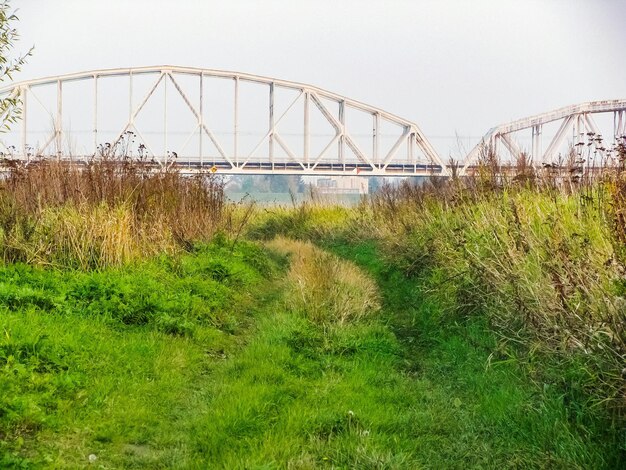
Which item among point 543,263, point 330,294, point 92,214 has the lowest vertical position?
point 330,294

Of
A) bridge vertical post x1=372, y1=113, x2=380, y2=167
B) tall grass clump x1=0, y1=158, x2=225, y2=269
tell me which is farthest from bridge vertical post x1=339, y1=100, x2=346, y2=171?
tall grass clump x1=0, y1=158, x2=225, y2=269

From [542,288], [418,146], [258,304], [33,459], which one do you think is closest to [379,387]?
[542,288]

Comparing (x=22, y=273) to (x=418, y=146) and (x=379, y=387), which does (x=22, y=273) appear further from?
(x=418, y=146)

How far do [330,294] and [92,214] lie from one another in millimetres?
3045

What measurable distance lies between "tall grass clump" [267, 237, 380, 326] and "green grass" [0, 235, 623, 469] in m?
0.17

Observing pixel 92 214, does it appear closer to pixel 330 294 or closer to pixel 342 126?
pixel 330 294

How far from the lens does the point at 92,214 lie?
8148 mm

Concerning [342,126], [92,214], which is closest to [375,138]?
[342,126]

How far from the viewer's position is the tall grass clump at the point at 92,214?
7609mm

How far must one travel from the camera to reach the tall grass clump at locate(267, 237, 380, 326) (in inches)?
282

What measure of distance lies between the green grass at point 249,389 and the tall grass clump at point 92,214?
43 cm

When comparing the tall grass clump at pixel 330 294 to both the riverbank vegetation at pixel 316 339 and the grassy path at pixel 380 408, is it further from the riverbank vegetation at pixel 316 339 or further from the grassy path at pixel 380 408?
the grassy path at pixel 380 408

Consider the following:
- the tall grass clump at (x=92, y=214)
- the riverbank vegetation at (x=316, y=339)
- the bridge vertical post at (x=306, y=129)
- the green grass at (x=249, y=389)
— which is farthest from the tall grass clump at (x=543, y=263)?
the bridge vertical post at (x=306, y=129)

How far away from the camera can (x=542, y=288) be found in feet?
16.4
